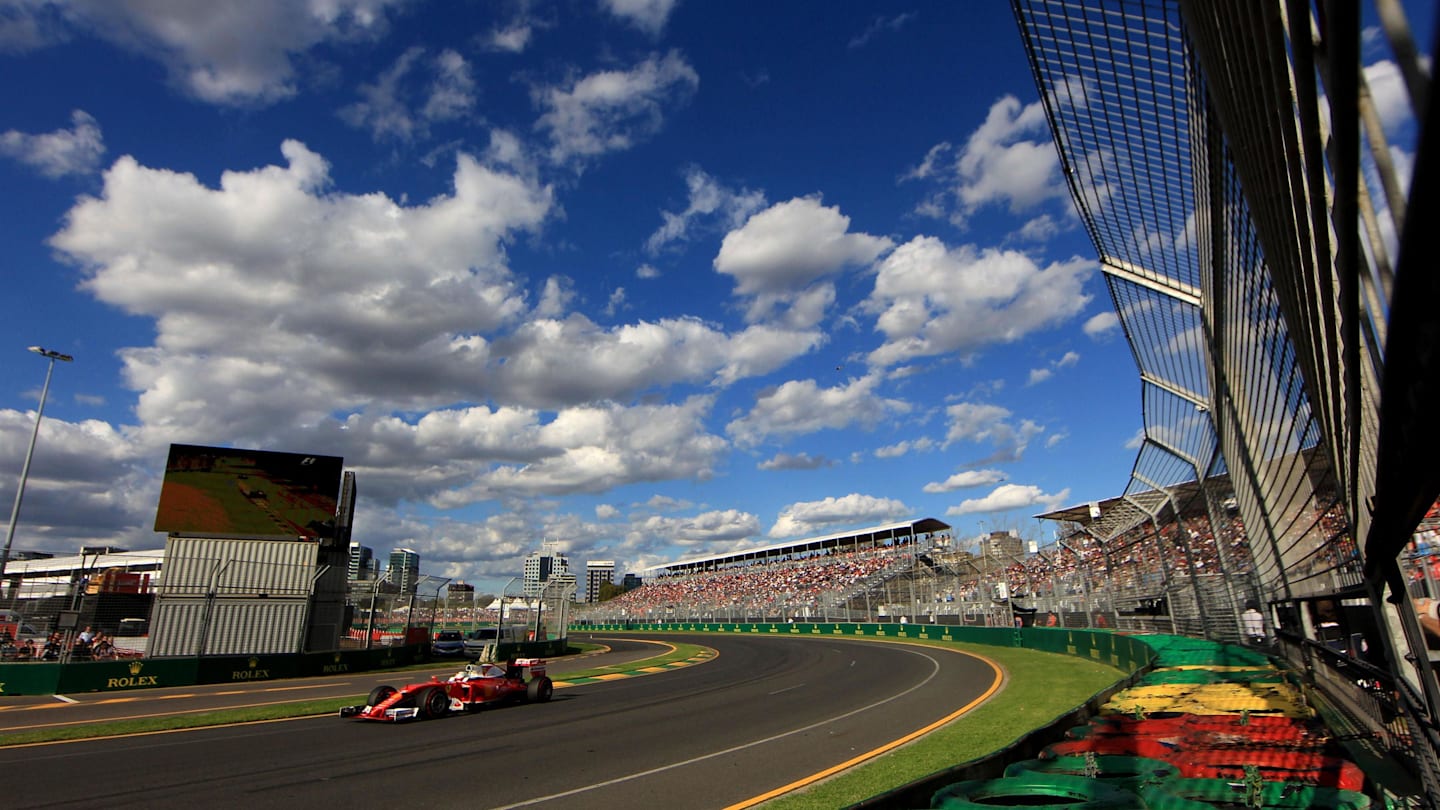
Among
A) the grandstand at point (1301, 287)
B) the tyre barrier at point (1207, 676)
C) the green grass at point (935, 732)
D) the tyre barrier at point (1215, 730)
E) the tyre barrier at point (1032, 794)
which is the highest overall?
the grandstand at point (1301, 287)

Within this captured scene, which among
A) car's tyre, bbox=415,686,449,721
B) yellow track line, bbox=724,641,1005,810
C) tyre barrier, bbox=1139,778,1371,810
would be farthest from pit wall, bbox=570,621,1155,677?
car's tyre, bbox=415,686,449,721

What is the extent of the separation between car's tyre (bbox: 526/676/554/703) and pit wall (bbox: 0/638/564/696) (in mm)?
10246

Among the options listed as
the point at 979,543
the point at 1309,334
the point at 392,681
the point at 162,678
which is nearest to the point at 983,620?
the point at 979,543

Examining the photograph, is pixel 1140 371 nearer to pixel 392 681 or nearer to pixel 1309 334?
pixel 1309 334

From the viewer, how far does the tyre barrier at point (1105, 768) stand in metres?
5.33

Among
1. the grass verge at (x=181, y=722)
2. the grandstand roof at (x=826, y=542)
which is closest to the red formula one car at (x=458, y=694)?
the grass verge at (x=181, y=722)

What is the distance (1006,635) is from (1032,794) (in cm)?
2854

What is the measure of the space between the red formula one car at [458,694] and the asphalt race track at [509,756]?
0.88ft

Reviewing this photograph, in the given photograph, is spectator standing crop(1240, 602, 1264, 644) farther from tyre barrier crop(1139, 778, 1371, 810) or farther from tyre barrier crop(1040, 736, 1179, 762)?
tyre barrier crop(1139, 778, 1371, 810)

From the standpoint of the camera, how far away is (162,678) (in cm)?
1897

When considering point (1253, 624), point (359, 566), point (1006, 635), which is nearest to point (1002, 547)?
point (1006, 635)

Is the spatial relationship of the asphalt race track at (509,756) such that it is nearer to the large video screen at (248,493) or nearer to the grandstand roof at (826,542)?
the large video screen at (248,493)

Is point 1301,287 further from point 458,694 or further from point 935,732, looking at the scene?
point 458,694

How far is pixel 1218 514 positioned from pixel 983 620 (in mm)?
19921
